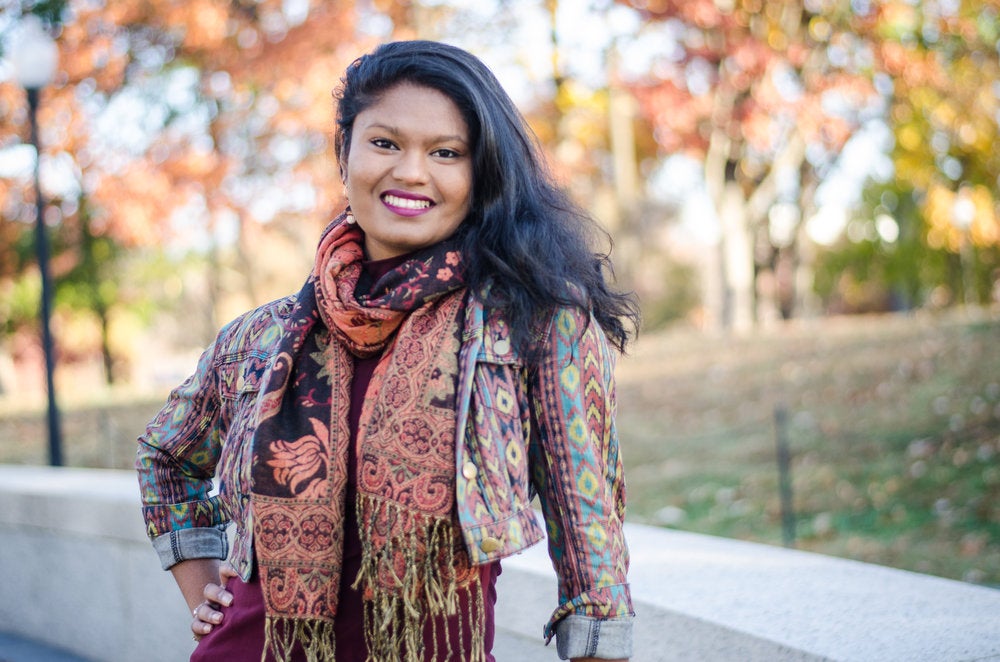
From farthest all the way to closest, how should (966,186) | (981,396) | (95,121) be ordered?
1. (966,186)
2. (95,121)
3. (981,396)

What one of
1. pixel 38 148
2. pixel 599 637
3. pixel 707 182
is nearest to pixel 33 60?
pixel 38 148

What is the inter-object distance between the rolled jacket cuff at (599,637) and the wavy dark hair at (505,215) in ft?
1.62

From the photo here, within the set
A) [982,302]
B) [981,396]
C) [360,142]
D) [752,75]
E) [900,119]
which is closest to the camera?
[360,142]

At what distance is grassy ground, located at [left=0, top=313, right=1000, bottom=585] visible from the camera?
21.5 ft

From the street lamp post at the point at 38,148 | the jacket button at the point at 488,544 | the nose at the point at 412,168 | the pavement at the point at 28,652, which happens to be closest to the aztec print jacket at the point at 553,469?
the jacket button at the point at 488,544

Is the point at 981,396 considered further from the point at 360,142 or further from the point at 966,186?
the point at 966,186

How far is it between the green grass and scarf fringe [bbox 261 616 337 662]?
181 inches

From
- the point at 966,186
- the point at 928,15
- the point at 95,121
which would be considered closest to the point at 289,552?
the point at 95,121

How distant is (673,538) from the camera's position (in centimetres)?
366

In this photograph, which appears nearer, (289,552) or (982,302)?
(289,552)

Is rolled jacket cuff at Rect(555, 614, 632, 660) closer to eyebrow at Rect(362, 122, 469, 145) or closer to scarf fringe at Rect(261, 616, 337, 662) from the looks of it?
scarf fringe at Rect(261, 616, 337, 662)

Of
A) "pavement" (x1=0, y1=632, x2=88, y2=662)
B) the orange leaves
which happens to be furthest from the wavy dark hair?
the orange leaves

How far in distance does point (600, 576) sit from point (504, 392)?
36 centimetres

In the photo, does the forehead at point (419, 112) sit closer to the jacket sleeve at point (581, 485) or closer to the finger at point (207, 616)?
the jacket sleeve at point (581, 485)
